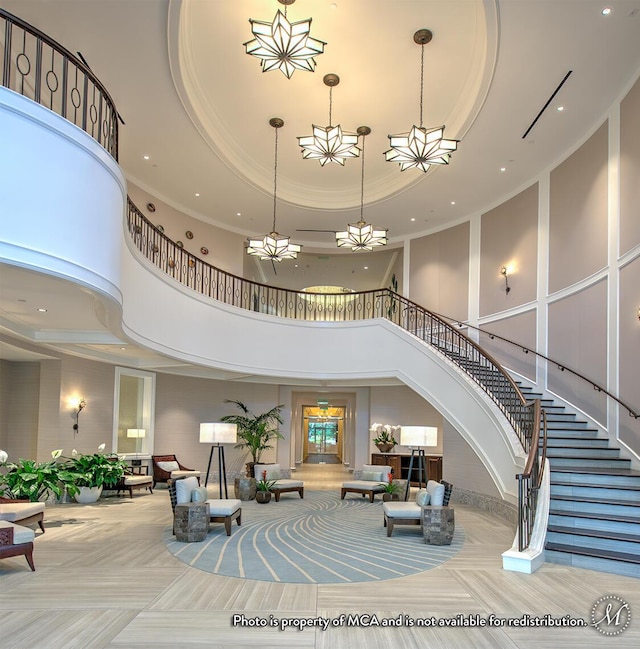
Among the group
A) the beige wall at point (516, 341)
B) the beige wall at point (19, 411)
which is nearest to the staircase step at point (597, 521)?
the beige wall at point (516, 341)

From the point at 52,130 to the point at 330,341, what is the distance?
338 inches

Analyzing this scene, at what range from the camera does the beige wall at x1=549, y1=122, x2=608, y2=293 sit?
9.49m

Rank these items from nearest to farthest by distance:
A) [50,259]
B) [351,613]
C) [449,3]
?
[351,613] → [50,259] → [449,3]

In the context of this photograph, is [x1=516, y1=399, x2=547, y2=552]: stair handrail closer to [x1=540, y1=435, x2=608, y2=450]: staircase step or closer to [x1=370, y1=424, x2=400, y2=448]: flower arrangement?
[x1=540, y1=435, x2=608, y2=450]: staircase step

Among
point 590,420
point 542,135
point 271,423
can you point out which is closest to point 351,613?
point 590,420

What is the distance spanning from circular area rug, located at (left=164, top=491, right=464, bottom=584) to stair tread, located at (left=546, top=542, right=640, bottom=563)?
4.18 ft

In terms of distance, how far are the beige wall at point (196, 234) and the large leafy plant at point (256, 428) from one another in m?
4.06

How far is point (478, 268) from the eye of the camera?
13.5 metres

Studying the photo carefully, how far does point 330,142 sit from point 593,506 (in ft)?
22.6

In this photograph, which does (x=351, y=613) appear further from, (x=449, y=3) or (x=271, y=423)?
(x=271, y=423)

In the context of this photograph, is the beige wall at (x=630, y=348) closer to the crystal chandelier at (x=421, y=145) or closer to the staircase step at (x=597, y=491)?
the staircase step at (x=597, y=491)

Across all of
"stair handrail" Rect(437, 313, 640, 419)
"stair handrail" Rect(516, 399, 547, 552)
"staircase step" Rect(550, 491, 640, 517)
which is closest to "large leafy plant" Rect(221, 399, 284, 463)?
"stair handrail" Rect(437, 313, 640, 419)

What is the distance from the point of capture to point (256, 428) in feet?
49.1

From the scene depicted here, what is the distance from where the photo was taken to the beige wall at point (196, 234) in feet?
42.5
